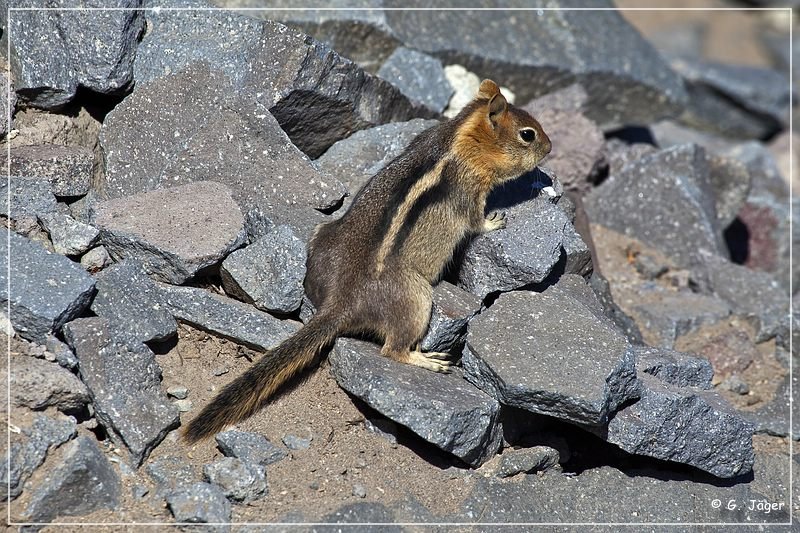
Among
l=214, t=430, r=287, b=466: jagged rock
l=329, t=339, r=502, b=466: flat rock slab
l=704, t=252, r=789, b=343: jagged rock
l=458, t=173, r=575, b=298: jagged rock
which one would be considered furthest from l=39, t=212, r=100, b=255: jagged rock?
l=704, t=252, r=789, b=343: jagged rock

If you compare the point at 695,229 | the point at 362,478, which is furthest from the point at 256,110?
the point at 695,229

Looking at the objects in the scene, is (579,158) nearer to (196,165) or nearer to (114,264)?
(196,165)

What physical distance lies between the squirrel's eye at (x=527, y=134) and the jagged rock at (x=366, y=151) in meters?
1.08

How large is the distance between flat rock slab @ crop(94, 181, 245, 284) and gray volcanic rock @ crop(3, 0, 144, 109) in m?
1.12

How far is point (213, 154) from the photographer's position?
690cm

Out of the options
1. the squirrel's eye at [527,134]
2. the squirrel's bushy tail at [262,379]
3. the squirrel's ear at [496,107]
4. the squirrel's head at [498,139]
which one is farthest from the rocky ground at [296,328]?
the squirrel's ear at [496,107]

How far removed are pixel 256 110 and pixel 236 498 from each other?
3.03 m

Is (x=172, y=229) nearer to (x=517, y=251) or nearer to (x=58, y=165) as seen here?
(x=58, y=165)

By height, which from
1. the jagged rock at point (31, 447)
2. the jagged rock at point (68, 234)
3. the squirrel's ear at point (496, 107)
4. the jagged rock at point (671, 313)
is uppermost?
the squirrel's ear at point (496, 107)

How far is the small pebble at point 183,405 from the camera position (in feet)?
18.7

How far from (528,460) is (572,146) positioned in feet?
13.1

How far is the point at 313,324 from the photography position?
5902 mm

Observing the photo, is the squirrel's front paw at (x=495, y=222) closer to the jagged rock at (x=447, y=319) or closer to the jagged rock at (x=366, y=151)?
the jagged rock at (x=447, y=319)

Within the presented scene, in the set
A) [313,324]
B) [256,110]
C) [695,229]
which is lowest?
[695,229]
